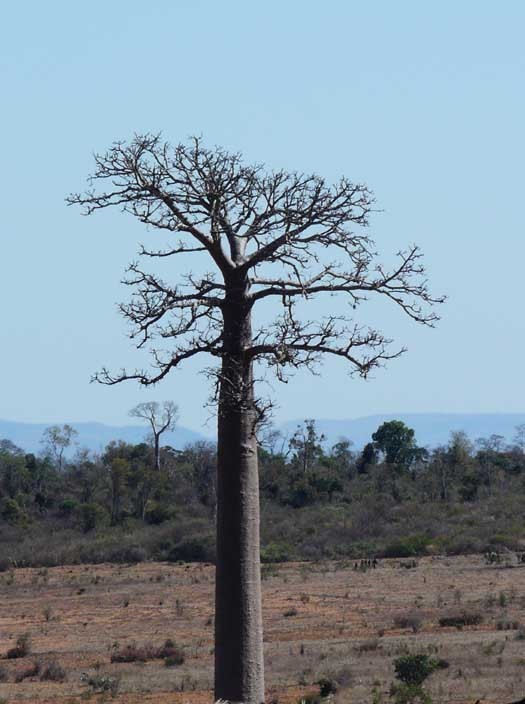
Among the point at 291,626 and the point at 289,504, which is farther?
the point at 289,504

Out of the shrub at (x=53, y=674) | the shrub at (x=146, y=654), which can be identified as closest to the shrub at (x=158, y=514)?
the shrub at (x=146, y=654)

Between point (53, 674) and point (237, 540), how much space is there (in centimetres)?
847

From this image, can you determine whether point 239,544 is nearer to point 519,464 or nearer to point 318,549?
point 318,549

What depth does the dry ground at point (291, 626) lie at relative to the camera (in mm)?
14898

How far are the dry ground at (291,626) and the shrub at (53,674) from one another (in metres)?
0.18

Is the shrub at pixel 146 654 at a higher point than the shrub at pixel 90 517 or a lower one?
lower

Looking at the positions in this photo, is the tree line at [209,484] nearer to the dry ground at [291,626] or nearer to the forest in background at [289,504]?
the forest in background at [289,504]

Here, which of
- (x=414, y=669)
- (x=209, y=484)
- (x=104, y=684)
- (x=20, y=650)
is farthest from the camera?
(x=209, y=484)

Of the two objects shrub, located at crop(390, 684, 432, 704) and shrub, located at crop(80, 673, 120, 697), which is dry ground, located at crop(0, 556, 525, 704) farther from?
shrub, located at crop(390, 684, 432, 704)

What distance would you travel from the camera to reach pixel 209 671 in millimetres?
16672

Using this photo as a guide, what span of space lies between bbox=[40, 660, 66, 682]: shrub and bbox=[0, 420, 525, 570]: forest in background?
46.9 ft

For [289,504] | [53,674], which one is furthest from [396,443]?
[53,674]

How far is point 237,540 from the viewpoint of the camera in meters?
9.44

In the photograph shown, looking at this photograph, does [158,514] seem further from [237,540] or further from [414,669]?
[237,540]
